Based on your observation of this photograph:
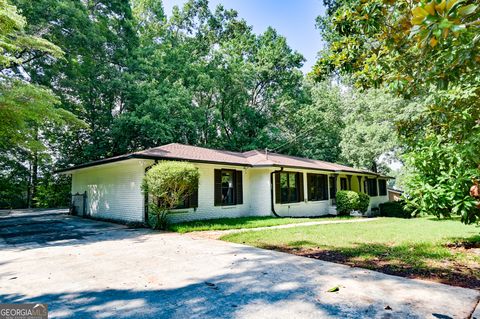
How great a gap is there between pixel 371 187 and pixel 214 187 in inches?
566

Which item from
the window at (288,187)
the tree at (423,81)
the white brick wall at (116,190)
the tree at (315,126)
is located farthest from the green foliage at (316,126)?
the tree at (423,81)

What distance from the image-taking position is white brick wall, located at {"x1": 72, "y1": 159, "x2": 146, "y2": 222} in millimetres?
10281

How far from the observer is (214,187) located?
12.0 meters

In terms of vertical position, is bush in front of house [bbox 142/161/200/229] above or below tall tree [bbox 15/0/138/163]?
below

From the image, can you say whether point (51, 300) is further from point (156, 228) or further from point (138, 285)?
point (156, 228)

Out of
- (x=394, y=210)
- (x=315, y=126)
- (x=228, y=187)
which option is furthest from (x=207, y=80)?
(x=394, y=210)

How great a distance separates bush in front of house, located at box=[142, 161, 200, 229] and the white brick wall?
110 centimetres

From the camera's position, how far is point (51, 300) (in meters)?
3.23

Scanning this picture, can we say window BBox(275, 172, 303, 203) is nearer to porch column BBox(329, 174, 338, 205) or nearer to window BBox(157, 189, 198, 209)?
porch column BBox(329, 174, 338, 205)

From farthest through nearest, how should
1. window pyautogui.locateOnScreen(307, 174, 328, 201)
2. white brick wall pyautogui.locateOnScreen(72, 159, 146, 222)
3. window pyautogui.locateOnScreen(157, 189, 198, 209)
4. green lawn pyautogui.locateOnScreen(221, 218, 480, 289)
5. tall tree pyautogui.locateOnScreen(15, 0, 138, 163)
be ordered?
tall tree pyautogui.locateOnScreen(15, 0, 138, 163), window pyautogui.locateOnScreen(307, 174, 328, 201), window pyautogui.locateOnScreen(157, 189, 198, 209), white brick wall pyautogui.locateOnScreen(72, 159, 146, 222), green lawn pyautogui.locateOnScreen(221, 218, 480, 289)

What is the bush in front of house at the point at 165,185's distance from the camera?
859cm

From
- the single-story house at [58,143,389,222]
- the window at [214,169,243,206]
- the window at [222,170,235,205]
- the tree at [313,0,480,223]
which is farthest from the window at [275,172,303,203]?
the tree at [313,0,480,223]

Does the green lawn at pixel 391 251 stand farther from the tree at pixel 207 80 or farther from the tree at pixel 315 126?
the tree at pixel 315 126

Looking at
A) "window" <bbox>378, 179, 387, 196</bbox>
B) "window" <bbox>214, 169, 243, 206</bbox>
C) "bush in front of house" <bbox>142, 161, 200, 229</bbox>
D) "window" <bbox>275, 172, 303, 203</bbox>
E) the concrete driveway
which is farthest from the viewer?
"window" <bbox>378, 179, 387, 196</bbox>
